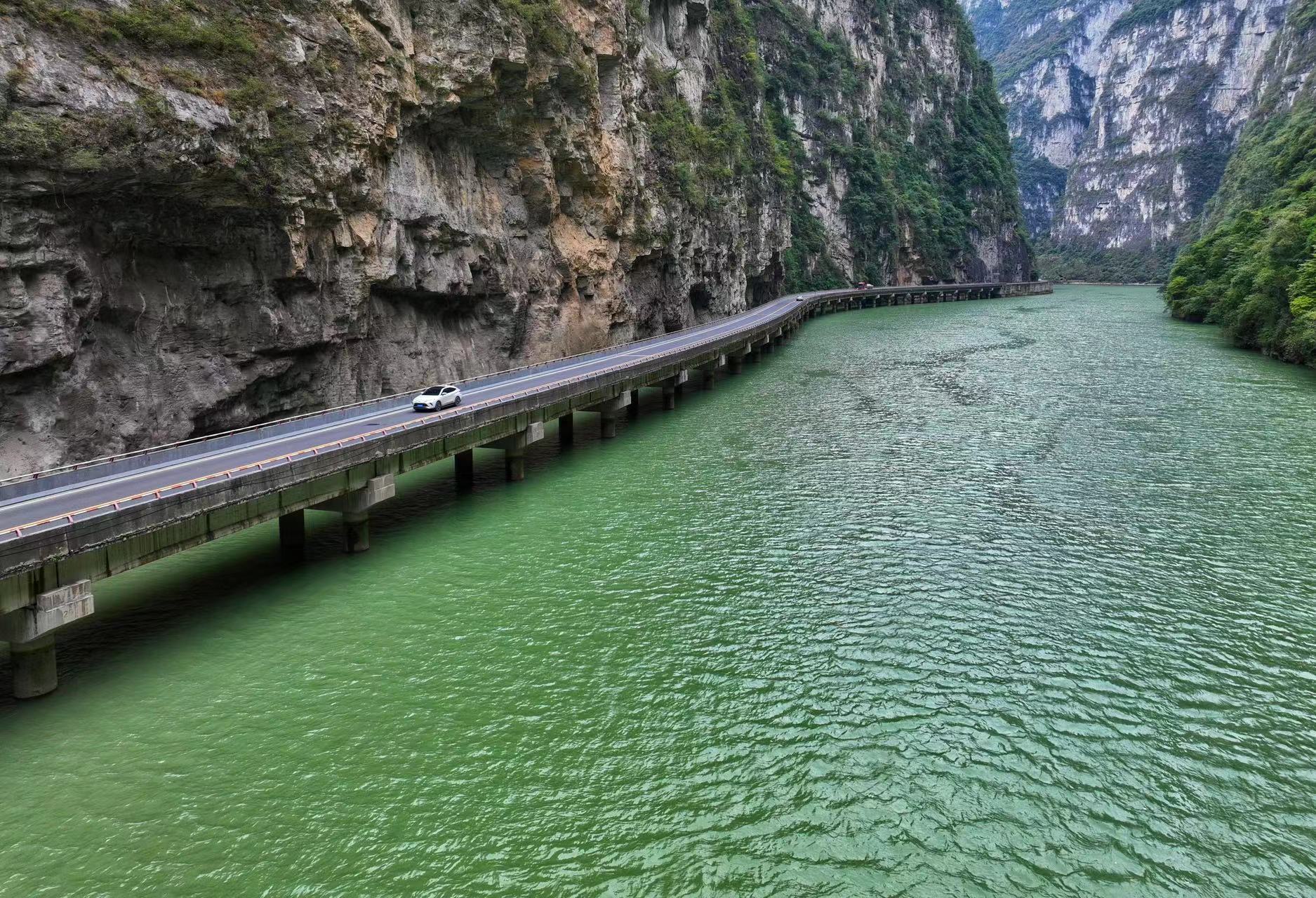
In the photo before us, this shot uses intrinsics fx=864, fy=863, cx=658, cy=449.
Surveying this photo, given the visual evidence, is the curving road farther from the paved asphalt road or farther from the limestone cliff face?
the limestone cliff face

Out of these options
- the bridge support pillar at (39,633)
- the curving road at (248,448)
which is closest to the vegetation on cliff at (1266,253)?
the curving road at (248,448)

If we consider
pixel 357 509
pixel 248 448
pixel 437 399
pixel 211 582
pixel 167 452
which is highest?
pixel 437 399

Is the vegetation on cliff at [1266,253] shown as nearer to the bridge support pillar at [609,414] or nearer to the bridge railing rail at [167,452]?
the bridge support pillar at [609,414]

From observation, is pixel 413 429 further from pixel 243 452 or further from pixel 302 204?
pixel 302 204

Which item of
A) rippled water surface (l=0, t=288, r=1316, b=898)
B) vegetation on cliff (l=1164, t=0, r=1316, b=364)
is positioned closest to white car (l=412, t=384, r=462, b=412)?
rippled water surface (l=0, t=288, r=1316, b=898)

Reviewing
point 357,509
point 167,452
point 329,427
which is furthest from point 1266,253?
point 167,452

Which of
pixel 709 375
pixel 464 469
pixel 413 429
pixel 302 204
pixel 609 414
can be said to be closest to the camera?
pixel 413 429
